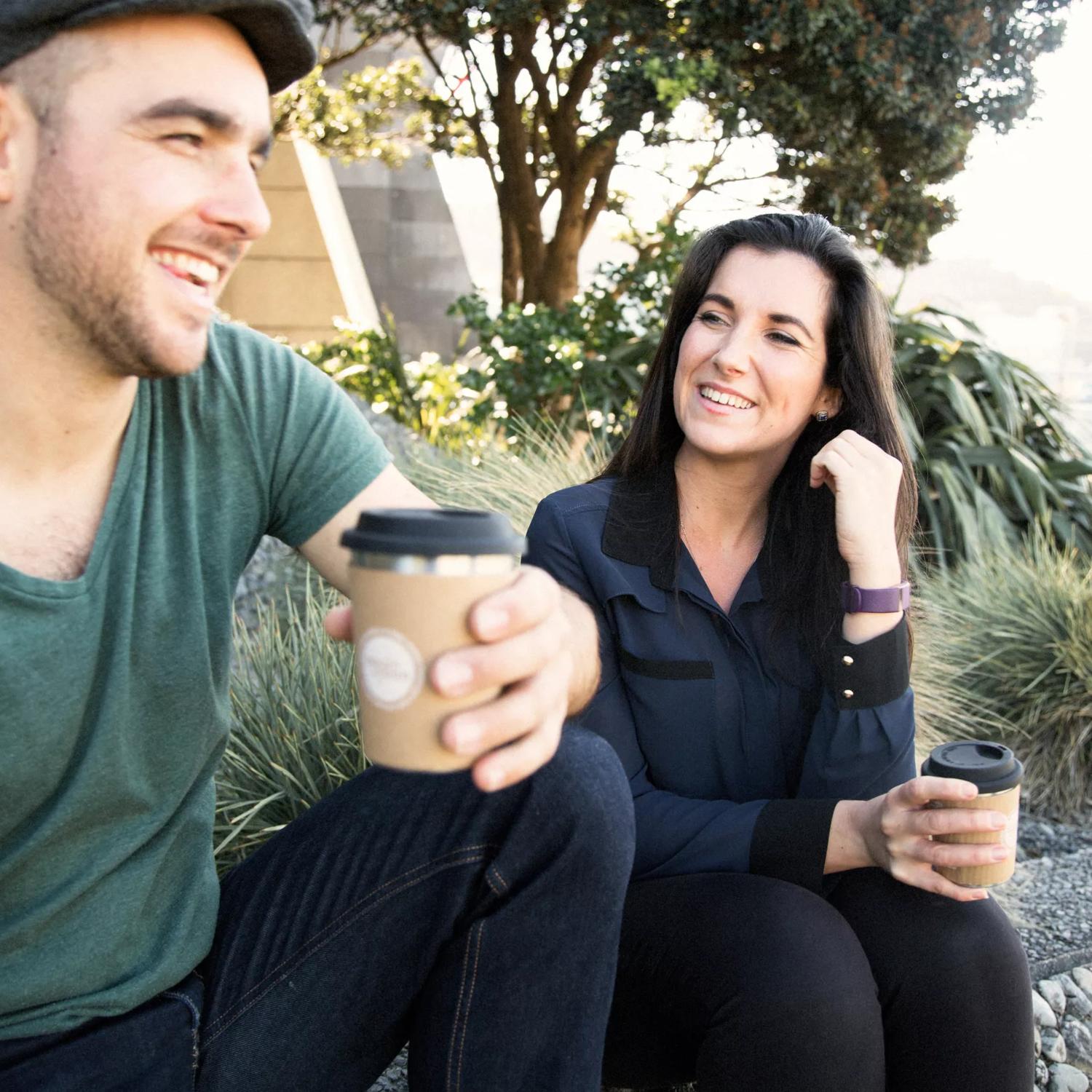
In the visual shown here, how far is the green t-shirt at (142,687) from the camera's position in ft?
4.24

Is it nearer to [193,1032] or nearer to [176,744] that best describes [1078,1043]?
[193,1032]

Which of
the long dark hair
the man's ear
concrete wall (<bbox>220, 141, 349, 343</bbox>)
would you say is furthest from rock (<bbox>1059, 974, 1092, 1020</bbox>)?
concrete wall (<bbox>220, 141, 349, 343</bbox>)

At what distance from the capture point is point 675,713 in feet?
6.65

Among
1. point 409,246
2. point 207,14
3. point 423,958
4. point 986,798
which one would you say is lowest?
point 423,958

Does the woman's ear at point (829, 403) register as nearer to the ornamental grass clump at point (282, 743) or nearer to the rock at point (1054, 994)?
the ornamental grass clump at point (282, 743)

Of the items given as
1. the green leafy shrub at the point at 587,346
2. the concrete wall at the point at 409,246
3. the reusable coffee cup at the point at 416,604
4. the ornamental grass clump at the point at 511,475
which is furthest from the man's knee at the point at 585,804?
the concrete wall at the point at 409,246

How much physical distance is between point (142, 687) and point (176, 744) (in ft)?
0.28

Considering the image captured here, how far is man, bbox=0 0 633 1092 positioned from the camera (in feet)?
4.19

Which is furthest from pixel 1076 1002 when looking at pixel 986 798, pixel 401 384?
pixel 401 384

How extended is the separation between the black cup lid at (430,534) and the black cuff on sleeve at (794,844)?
107cm

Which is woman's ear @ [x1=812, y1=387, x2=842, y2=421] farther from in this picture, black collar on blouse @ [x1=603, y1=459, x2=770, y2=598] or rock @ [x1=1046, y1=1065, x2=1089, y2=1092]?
rock @ [x1=1046, y1=1065, x2=1089, y2=1092]

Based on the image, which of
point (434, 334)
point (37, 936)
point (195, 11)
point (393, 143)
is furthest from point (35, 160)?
point (434, 334)

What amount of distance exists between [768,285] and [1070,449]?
3988mm

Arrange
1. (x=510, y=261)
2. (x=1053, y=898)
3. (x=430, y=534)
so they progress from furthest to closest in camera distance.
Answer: (x=510, y=261) → (x=1053, y=898) → (x=430, y=534)
